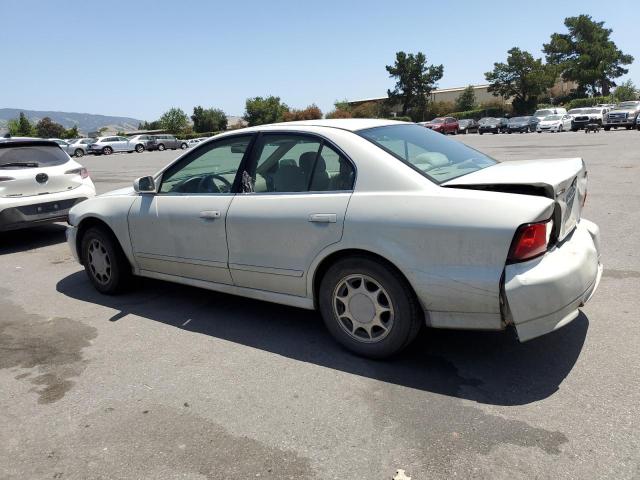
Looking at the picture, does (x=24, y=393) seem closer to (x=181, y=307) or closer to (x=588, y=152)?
(x=181, y=307)

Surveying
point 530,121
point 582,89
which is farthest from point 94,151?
point 582,89

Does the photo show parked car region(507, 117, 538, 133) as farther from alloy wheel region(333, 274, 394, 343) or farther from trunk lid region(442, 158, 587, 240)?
alloy wheel region(333, 274, 394, 343)

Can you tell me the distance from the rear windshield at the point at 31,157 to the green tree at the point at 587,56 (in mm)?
73286

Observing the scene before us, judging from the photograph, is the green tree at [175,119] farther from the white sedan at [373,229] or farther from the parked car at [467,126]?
the white sedan at [373,229]

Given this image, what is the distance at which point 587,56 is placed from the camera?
69.6m

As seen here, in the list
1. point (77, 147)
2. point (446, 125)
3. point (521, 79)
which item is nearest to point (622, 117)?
point (446, 125)

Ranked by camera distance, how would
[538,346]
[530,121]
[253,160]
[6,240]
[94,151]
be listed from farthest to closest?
1. [94,151]
2. [530,121]
3. [6,240]
4. [253,160]
5. [538,346]

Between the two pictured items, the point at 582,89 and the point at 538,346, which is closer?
the point at 538,346

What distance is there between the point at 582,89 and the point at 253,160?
79198 mm

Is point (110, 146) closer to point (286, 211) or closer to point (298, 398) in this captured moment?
point (286, 211)

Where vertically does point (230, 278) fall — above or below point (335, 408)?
above

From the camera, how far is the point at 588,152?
704 inches

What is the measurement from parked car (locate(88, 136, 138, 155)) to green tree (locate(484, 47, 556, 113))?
45.1 m

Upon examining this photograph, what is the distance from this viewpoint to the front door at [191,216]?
4102 mm
